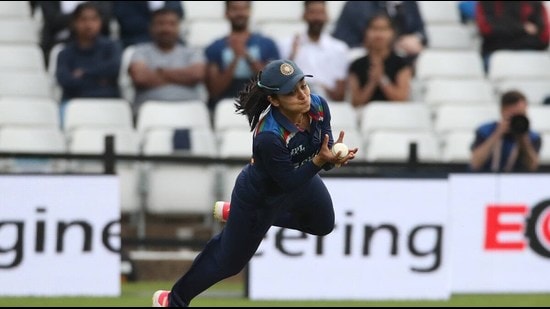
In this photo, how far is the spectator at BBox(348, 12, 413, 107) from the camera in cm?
1255

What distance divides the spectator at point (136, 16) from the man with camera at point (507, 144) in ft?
9.84

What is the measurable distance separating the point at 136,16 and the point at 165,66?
80 cm

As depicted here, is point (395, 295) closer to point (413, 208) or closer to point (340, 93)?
point (413, 208)

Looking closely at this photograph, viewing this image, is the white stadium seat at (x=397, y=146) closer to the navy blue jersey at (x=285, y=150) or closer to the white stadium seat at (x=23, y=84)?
the white stadium seat at (x=23, y=84)

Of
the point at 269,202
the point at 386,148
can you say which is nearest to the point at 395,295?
the point at 386,148

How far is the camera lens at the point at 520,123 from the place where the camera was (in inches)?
454

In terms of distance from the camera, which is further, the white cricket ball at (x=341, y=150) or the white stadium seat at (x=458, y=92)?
the white stadium seat at (x=458, y=92)

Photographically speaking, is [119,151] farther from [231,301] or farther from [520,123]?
[520,123]

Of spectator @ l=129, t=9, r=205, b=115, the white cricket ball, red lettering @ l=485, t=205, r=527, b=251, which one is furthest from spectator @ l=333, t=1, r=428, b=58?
the white cricket ball

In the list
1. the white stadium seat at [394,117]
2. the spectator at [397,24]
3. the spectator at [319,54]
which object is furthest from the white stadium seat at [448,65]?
the spectator at [319,54]

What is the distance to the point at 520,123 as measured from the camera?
37.8ft

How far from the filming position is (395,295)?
1136cm

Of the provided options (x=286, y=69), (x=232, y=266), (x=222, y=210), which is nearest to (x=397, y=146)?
(x=222, y=210)

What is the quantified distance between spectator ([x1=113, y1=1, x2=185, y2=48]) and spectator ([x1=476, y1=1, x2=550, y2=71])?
9.40 ft
